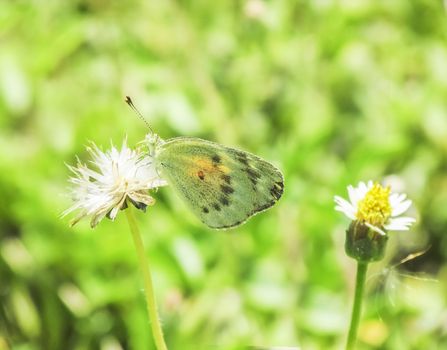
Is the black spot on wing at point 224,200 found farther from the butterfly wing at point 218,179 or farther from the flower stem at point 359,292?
the flower stem at point 359,292

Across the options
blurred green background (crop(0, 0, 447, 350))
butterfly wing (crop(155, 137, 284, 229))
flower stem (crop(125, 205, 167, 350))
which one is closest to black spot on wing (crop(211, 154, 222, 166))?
butterfly wing (crop(155, 137, 284, 229))

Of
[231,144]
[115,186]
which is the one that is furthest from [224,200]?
[231,144]

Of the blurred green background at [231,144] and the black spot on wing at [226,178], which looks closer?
the black spot on wing at [226,178]

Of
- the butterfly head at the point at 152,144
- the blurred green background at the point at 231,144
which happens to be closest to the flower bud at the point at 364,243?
the butterfly head at the point at 152,144

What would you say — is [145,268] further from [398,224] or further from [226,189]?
[398,224]

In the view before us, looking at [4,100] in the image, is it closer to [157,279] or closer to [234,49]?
[234,49]

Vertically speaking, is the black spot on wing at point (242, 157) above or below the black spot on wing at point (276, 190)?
above

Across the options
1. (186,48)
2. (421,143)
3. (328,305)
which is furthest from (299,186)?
(186,48)
